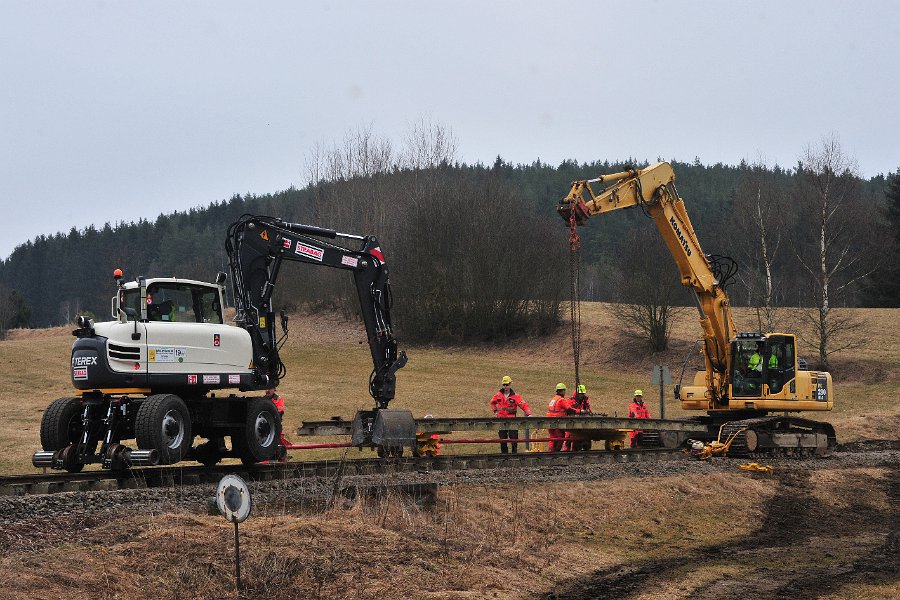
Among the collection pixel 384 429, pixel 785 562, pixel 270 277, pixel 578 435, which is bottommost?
pixel 785 562

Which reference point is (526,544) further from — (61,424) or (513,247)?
(513,247)

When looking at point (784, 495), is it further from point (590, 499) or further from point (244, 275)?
point (244, 275)

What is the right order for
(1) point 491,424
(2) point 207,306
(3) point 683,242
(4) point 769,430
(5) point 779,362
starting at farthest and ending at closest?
(5) point 779,362 < (3) point 683,242 < (4) point 769,430 < (1) point 491,424 < (2) point 207,306

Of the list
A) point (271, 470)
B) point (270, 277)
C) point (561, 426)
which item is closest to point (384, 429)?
point (271, 470)

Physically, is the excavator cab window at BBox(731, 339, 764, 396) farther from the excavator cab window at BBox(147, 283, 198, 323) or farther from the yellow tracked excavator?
the excavator cab window at BBox(147, 283, 198, 323)

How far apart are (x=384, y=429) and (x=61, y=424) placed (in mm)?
5221

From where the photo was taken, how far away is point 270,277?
1781 cm

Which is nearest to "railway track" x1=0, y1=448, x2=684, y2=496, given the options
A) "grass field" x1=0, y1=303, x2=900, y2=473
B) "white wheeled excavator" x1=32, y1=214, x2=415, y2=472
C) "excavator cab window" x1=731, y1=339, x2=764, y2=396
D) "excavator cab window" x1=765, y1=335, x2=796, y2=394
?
"white wheeled excavator" x1=32, y1=214, x2=415, y2=472

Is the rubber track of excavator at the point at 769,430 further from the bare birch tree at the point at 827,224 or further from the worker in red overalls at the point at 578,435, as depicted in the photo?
the bare birch tree at the point at 827,224

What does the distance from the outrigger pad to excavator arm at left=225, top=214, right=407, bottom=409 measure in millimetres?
900

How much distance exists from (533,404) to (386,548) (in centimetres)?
3026

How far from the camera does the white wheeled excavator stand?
15.0 m

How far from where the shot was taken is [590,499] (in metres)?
16.9

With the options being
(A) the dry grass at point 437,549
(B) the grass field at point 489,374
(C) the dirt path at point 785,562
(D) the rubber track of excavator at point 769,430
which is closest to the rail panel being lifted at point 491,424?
(D) the rubber track of excavator at point 769,430
